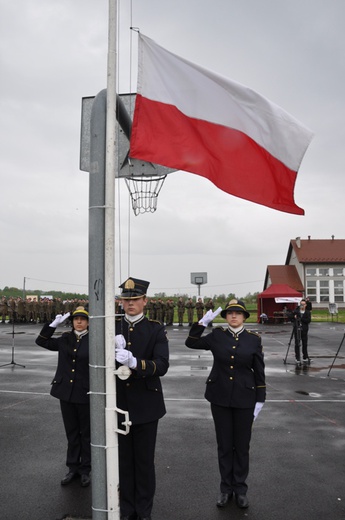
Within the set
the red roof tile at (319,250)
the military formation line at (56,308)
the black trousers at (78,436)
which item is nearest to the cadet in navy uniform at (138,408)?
the black trousers at (78,436)

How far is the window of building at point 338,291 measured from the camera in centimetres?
5675

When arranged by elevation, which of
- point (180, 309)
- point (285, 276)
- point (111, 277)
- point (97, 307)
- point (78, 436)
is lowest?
point (78, 436)

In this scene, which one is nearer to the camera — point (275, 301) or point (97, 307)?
point (97, 307)

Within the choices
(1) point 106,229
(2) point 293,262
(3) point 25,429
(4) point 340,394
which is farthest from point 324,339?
(2) point 293,262

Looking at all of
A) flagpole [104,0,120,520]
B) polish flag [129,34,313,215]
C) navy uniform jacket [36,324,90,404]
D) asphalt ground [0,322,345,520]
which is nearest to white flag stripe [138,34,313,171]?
polish flag [129,34,313,215]

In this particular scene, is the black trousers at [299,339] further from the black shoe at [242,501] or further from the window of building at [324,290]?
the window of building at [324,290]

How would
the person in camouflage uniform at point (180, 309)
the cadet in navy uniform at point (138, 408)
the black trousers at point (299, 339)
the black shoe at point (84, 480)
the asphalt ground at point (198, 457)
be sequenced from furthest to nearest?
the person in camouflage uniform at point (180, 309), the black trousers at point (299, 339), the black shoe at point (84, 480), the asphalt ground at point (198, 457), the cadet in navy uniform at point (138, 408)

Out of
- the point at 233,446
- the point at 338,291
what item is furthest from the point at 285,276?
the point at 233,446

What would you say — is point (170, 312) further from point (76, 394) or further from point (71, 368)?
point (76, 394)

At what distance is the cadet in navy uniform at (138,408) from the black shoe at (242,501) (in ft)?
3.09

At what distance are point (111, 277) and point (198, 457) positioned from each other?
3.49 m

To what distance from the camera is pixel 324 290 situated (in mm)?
56531

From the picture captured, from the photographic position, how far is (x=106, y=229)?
3.08 meters

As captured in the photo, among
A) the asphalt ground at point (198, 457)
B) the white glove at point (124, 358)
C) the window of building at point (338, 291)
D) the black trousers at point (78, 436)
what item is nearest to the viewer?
the white glove at point (124, 358)
